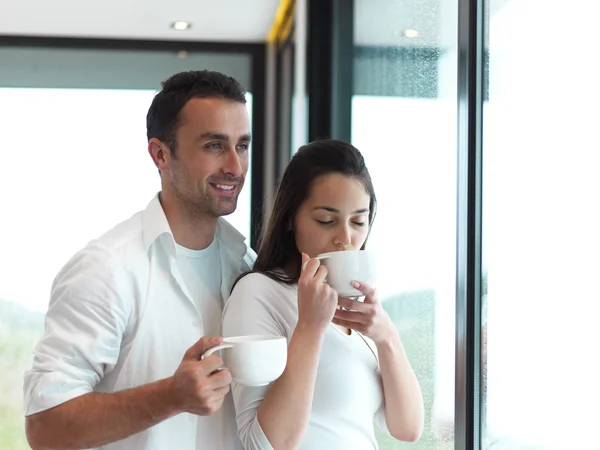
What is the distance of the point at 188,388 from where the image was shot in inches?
45.3

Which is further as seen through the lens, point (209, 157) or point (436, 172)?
point (436, 172)

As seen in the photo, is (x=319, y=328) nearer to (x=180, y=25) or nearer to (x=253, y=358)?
(x=253, y=358)

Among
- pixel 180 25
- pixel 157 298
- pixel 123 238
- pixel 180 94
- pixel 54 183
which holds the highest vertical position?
pixel 180 25

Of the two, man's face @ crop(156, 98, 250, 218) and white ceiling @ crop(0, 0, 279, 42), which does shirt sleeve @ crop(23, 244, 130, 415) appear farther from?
white ceiling @ crop(0, 0, 279, 42)

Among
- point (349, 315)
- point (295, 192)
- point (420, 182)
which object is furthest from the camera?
point (420, 182)

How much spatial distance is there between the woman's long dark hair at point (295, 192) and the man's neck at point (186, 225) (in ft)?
0.40

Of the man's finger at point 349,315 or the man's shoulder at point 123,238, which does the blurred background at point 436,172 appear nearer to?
the man's finger at point 349,315

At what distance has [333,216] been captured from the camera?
1.43m

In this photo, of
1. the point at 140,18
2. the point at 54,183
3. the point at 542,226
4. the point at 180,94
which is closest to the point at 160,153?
the point at 180,94

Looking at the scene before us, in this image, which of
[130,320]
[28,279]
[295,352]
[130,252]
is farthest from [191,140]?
[28,279]

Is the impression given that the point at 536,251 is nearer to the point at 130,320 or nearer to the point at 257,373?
the point at 257,373

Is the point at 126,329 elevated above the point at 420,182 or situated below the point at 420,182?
below

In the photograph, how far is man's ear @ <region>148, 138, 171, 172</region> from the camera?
1.59 m

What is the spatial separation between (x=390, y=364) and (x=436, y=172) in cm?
53
